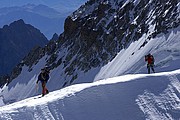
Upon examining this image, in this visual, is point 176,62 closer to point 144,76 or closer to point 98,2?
point 144,76

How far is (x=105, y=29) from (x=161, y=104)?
5397 centimetres

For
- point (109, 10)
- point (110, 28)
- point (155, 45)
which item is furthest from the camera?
point (109, 10)

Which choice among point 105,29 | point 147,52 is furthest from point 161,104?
point 105,29

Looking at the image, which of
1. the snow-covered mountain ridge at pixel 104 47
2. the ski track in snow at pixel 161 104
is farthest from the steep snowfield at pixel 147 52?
the ski track in snow at pixel 161 104

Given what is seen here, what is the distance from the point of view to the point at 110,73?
5822 centimetres

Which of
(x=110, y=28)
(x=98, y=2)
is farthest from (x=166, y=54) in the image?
(x=98, y=2)

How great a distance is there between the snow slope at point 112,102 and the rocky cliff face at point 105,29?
28113 millimetres

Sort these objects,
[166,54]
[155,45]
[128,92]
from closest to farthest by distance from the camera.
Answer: [128,92], [166,54], [155,45]

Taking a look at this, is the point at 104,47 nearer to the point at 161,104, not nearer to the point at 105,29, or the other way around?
the point at 105,29

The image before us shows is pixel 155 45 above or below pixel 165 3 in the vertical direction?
below

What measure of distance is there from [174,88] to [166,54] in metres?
21.9

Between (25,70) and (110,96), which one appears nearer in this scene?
(110,96)

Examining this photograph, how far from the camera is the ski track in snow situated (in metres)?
22.9

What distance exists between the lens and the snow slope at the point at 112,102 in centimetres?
2173
